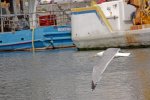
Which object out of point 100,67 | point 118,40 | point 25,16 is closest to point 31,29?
point 25,16

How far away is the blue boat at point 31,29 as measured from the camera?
34344mm

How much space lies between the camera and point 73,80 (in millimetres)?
16891

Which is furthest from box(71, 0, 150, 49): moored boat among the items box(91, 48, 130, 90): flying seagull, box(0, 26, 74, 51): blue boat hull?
box(91, 48, 130, 90): flying seagull

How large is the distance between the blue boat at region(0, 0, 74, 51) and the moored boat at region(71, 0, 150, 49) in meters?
3.66

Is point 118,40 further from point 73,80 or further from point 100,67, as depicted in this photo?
point 100,67

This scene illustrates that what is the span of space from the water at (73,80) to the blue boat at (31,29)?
9876 millimetres

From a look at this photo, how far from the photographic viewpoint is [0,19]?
118 ft

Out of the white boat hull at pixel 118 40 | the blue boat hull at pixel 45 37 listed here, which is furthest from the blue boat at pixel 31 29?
the white boat hull at pixel 118 40

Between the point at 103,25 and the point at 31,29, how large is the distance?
20.9 ft

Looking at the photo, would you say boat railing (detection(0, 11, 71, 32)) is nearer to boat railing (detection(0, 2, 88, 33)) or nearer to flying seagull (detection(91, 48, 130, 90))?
boat railing (detection(0, 2, 88, 33))

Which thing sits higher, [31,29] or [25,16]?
[25,16]

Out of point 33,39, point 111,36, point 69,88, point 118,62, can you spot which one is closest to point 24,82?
point 69,88

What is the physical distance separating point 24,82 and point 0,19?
19.0 m

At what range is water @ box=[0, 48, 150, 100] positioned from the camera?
45.1ft
